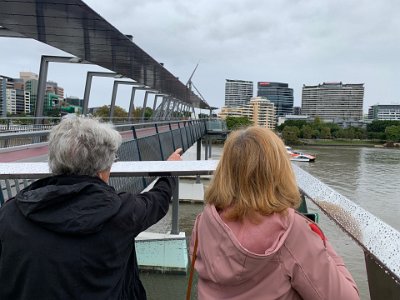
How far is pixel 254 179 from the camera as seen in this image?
146 cm

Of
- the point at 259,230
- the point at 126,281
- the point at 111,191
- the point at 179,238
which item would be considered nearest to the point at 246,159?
the point at 259,230

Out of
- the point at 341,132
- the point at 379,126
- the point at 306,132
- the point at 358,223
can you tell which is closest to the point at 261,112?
the point at 358,223

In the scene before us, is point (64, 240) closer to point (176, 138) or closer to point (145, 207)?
point (145, 207)

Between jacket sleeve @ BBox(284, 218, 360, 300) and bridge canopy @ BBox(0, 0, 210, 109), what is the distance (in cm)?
949

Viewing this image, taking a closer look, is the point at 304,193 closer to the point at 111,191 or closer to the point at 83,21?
the point at 111,191

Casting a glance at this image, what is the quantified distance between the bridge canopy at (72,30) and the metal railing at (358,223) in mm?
8476

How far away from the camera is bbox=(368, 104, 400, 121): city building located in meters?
163

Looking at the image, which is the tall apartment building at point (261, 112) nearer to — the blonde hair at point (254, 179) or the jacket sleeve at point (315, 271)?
the blonde hair at point (254, 179)

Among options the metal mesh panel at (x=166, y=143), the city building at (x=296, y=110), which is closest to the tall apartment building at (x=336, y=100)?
the city building at (x=296, y=110)

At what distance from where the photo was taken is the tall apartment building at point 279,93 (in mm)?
163625

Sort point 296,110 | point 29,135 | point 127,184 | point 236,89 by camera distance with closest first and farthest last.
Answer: point 29,135
point 127,184
point 236,89
point 296,110

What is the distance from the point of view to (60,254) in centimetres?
138

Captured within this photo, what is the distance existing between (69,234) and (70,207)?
0.30 ft

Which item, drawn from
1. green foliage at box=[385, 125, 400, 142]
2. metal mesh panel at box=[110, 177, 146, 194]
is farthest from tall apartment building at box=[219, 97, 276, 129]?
green foliage at box=[385, 125, 400, 142]
